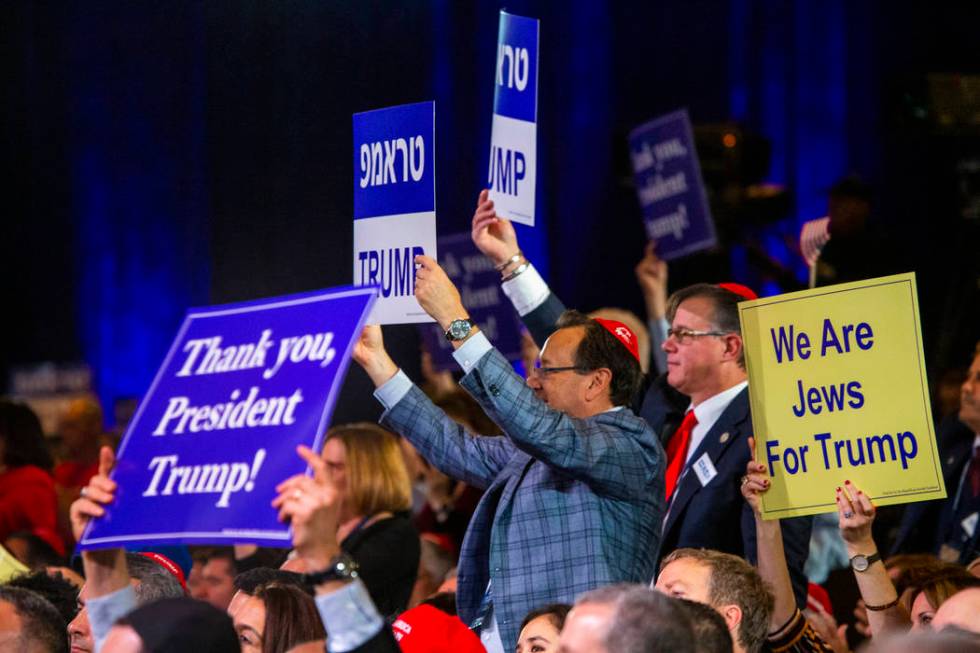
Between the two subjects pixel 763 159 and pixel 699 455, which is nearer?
pixel 699 455

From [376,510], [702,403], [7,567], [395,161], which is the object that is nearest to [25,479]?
[7,567]

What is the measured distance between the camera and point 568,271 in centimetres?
987

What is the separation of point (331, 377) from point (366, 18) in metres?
4.42

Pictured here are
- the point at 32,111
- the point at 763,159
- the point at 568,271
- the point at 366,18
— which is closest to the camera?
the point at 366,18

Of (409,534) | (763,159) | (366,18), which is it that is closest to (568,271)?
(763,159)

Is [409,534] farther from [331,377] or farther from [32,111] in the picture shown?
[32,111]

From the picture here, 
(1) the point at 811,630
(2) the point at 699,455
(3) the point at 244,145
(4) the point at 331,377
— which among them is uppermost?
(3) the point at 244,145

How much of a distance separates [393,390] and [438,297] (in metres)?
0.41

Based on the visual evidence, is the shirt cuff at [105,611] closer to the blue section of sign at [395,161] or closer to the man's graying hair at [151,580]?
the man's graying hair at [151,580]

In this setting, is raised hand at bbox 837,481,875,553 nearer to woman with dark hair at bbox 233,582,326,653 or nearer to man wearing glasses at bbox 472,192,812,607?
man wearing glasses at bbox 472,192,812,607

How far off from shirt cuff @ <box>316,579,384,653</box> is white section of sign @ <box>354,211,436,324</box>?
1.47 meters

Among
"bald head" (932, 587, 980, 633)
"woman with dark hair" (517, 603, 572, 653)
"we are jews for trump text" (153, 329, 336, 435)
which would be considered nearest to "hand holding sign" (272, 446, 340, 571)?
"we are jews for trump text" (153, 329, 336, 435)

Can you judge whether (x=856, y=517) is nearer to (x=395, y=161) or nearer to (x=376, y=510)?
(x=395, y=161)

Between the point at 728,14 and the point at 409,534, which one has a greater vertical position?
the point at 728,14
